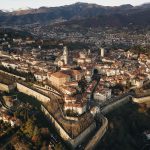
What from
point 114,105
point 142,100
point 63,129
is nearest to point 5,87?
point 114,105

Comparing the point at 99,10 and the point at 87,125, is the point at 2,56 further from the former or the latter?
the point at 99,10

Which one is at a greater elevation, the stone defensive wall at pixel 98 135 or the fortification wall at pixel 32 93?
the fortification wall at pixel 32 93

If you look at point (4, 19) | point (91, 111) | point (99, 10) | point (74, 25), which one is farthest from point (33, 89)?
point (99, 10)

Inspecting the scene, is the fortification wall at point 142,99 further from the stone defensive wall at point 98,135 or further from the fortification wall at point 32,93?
the fortification wall at point 32,93

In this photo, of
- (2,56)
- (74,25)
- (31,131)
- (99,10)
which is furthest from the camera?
(99,10)

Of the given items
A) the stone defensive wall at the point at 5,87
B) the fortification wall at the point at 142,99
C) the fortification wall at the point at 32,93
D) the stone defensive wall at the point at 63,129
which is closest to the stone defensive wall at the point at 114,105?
the fortification wall at the point at 142,99

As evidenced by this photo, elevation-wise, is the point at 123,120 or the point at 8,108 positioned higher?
the point at 8,108

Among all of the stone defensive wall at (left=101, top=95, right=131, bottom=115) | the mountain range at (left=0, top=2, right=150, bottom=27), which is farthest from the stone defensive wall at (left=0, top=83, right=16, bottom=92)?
the mountain range at (left=0, top=2, right=150, bottom=27)

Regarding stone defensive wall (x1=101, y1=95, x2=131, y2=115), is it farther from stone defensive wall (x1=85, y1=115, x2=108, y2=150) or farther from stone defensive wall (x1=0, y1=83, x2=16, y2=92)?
stone defensive wall (x1=0, y1=83, x2=16, y2=92)
